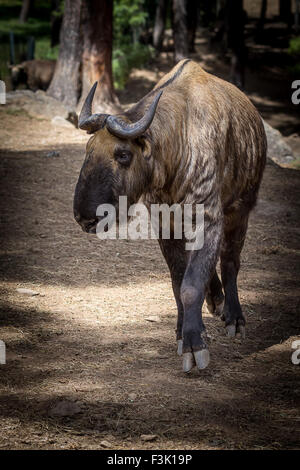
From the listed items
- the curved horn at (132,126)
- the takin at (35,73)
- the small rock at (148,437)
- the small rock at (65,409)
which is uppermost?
the curved horn at (132,126)

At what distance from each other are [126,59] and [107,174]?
2175cm

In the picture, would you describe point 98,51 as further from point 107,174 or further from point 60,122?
point 107,174

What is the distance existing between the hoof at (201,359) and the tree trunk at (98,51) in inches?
405

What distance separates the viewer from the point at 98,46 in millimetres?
15039

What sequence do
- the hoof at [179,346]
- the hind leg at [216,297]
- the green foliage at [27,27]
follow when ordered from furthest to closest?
1. the green foliage at [27,27]
2. the hind leg at [216,297]
3. the hoof at [179,346]

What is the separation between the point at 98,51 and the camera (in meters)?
15.1

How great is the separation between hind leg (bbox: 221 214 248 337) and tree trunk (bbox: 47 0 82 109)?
964cm

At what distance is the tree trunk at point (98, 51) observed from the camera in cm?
1480

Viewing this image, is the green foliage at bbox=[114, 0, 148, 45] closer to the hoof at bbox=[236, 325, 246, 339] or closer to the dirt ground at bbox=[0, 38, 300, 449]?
the dirt ground at bbox=[0, 38, 300, 449]

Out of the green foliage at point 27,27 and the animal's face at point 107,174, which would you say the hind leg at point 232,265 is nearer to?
the animal's face at point 107,174

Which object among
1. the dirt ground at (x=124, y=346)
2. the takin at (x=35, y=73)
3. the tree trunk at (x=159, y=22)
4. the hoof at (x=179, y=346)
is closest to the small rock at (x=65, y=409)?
the dirt ground at (x=124, y=346)

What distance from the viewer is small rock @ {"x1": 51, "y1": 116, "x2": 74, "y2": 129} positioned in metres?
14.0

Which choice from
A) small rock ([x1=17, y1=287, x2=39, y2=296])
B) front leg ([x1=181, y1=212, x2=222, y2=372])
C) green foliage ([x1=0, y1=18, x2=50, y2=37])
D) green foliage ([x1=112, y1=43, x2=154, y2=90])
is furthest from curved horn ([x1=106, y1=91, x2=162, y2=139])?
green foliage ([x1=0, y1=18, x2=50, y2=37])

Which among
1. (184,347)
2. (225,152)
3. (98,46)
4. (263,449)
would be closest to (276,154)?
(98,46)
